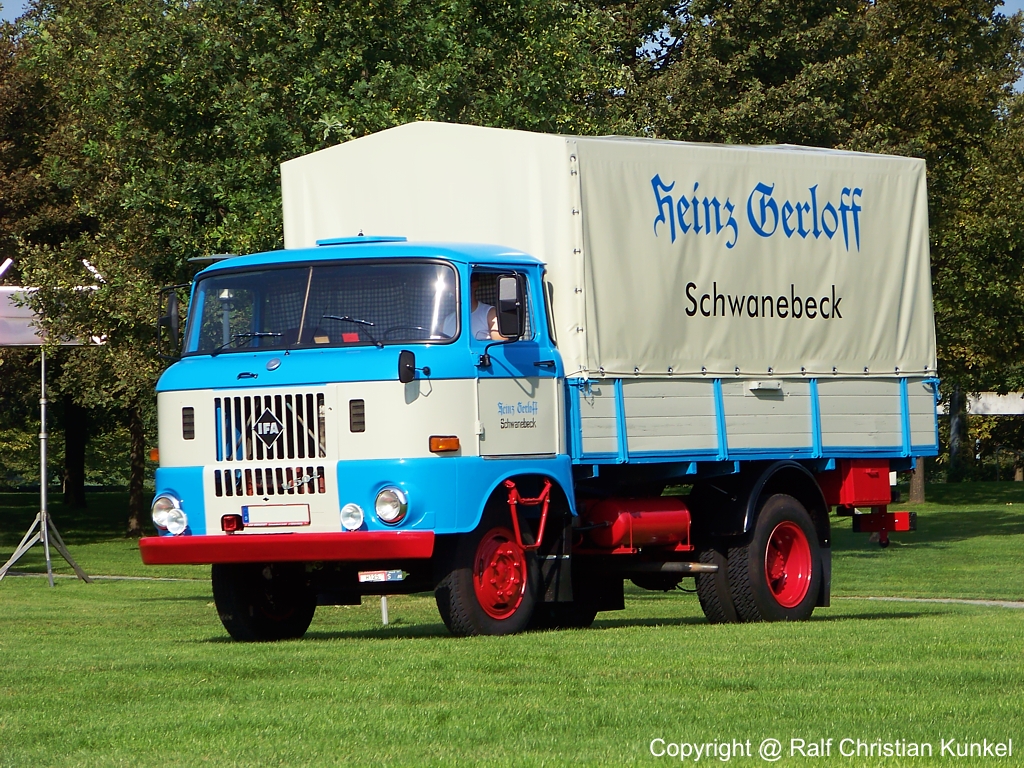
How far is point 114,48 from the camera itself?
2570cm

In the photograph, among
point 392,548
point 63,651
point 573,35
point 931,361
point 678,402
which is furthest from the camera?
point 573,35

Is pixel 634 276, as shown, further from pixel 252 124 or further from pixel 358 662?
pixel 252 124

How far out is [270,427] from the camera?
13.1 metres

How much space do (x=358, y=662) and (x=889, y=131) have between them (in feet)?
103

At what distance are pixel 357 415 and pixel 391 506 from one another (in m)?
0.68

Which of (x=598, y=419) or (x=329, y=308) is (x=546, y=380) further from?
(x=329, y=308)

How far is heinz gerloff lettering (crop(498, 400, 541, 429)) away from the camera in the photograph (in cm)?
1327

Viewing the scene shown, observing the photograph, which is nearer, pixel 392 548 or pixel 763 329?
pixel 392 548

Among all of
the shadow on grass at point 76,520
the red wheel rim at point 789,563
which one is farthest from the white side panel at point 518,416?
the shadow on grass at point 76,520

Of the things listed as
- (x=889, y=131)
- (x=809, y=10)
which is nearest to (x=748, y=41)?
(x=809, y=10)

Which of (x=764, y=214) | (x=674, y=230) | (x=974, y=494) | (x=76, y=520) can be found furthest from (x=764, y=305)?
(x=974, y=494)

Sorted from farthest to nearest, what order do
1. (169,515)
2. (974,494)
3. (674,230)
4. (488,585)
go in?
(974,494), (674,230), (169,515), (488,585)

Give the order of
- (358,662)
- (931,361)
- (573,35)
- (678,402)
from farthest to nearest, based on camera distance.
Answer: (573,35), (931,361), (678,402), (358,662)

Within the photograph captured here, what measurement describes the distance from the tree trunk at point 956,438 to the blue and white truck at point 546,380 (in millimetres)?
49850
